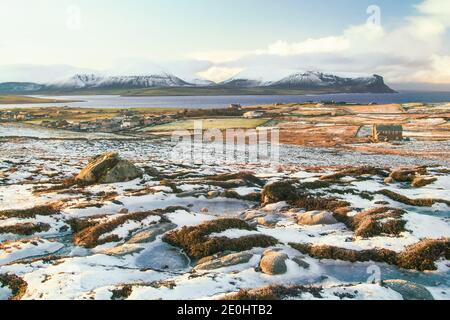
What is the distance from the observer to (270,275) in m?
16.2

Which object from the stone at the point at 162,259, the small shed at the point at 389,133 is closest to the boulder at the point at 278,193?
the stone at the point at 162,259

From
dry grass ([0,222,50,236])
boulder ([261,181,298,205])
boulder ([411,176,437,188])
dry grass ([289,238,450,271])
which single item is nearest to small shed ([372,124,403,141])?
boulder ([411,176,437,188])

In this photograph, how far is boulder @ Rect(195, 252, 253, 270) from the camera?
56.9ft

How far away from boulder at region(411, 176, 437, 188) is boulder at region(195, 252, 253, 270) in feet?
72.3

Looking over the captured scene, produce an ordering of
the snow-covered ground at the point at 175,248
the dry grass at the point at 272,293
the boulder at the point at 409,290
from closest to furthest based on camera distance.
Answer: the dry grass at the point at 272,293
the boulder at the point at 409,290
the snow-covered ground at the point at 175,248

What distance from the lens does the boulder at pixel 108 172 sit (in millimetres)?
35656

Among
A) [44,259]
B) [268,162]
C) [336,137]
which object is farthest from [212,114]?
[44,259]

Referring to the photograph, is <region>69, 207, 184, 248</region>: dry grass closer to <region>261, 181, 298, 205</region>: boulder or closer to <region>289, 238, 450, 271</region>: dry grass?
<region>261, 181, 298, 205</region>: boulder

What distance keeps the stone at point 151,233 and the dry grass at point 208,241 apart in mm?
614

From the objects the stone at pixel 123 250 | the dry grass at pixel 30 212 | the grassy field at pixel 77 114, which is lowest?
the stone at pixel 123 250

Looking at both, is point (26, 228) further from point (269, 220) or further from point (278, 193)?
point (278, 193)

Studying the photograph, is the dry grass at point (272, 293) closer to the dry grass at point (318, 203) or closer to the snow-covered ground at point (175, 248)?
the snow-covered ground at point (175, 248)
